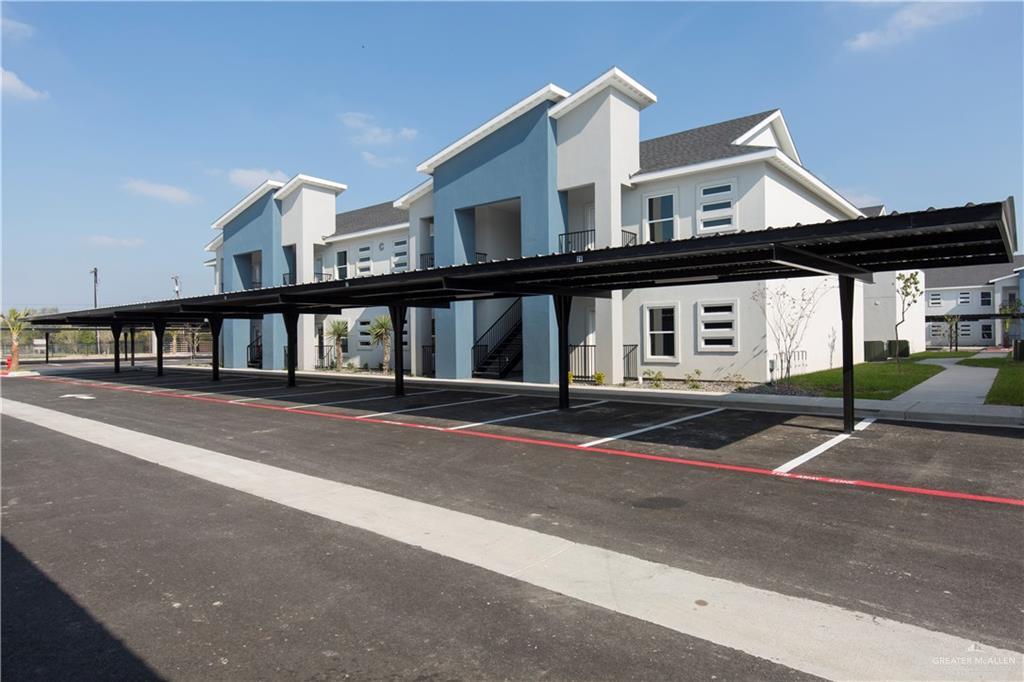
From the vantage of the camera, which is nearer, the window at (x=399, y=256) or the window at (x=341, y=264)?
the window at (x=399, y=256)

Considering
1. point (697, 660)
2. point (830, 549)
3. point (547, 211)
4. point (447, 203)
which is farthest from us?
point (447, 203)

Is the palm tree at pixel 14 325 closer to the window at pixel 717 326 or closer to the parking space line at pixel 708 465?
the parking space line at pixel 708 465

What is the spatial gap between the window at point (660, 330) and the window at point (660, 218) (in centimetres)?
249

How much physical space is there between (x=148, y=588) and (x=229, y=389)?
1881 centimetres

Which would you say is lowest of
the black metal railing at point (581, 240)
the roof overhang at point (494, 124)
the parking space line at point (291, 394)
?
the parking space line at point (291, 394)

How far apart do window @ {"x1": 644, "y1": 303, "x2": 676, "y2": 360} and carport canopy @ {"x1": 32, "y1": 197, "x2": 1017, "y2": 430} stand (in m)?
5.89

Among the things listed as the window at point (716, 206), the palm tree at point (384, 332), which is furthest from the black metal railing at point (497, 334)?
the window at point (716, 206)

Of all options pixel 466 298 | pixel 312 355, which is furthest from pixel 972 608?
pixel 312 355

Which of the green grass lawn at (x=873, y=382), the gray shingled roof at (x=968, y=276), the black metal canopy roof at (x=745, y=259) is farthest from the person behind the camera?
the gray shingled roof at (x=968, y=276)

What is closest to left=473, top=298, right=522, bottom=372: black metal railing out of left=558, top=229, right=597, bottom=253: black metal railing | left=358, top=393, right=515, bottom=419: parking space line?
left=558, top=229, right=597, bottom=253: black metal railing

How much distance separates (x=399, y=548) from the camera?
5.35m

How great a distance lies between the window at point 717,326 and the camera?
1934 cm

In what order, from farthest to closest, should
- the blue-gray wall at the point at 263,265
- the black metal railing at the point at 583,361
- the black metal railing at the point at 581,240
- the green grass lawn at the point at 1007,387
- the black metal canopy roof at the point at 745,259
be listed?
the blue-gray wall at the point at 263,265 < the black metal railing at the point at 581,240 < the black metal railing at the point at 583,361 < the green grass lawn at the point at 1007,387 < the black metal canopy roof at the point at 745,259

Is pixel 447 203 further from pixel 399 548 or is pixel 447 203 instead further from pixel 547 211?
pixel 399 548
